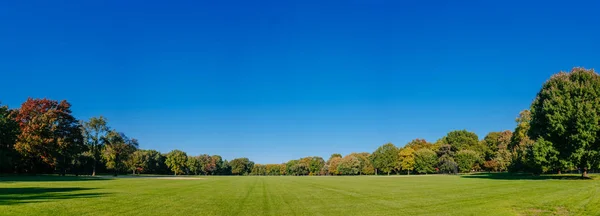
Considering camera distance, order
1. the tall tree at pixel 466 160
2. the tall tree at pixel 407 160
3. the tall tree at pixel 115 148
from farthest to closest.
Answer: the tall tree at pixel 407 160
the tall tree at pixel 466 160
the tall tree at pixel 115 148

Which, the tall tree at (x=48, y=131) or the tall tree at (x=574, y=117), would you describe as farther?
the tall tree at (x=48, y=131)

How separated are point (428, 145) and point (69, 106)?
13307 centimetres

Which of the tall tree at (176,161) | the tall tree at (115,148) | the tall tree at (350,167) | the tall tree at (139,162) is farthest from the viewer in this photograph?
the tall tree at (350,167)

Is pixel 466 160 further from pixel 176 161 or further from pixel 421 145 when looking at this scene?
pixel 176 161

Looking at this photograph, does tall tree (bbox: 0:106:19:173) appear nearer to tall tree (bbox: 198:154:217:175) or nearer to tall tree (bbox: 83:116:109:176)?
tall tree (bbox: 83:116:109:176)

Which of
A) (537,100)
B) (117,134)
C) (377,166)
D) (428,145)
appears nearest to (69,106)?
(117,134)

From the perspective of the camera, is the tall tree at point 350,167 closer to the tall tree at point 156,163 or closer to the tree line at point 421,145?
the tree line at point 421,145

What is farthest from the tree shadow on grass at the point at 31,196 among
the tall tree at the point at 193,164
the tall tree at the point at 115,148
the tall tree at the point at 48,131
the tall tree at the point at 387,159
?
the tall tree at the point at 193,164

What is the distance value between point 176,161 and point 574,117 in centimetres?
14260

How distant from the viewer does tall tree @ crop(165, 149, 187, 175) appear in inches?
6019

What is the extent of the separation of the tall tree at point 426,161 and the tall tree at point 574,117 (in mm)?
90446

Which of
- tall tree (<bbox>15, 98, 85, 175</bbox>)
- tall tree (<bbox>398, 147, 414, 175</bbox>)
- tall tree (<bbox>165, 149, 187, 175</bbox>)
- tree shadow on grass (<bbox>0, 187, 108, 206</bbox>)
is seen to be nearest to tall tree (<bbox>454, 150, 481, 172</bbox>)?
tall tree (<bbox>398, 147, 414, 175</bbox>)

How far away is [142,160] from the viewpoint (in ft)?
458

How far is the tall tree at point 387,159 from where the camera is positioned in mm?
147875
